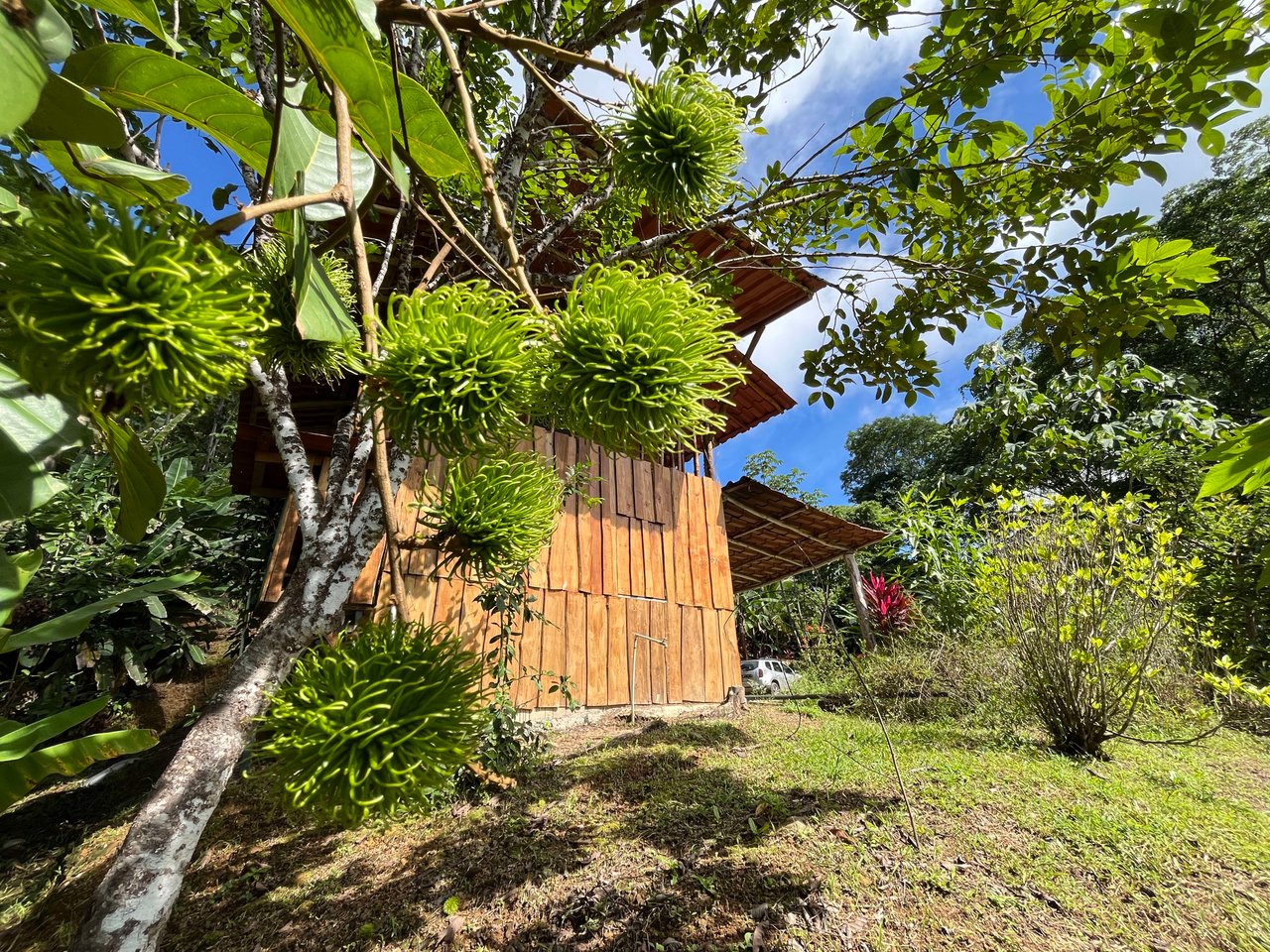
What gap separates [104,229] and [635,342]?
23.1 inches

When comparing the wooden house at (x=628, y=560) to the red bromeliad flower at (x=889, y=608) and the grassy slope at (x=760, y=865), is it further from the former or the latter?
the grassy slope at (x=760, y=865)

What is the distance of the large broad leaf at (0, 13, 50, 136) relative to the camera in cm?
56

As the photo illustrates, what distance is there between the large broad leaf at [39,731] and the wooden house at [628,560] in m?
2.58

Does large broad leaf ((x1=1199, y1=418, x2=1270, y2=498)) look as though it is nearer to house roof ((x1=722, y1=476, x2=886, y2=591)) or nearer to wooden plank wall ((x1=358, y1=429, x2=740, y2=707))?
wooden plank wall ((x1=358, y1=429, x2=740, y2=707))

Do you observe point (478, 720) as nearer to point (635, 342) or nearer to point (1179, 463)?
point (635, 342)

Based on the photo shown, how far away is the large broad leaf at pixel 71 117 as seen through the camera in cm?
73

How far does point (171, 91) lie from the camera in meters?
0.94

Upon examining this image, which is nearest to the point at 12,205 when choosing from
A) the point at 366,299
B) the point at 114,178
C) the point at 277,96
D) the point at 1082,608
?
the point at 114,178

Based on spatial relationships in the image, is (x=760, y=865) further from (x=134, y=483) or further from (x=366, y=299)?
(x=366, y=299)

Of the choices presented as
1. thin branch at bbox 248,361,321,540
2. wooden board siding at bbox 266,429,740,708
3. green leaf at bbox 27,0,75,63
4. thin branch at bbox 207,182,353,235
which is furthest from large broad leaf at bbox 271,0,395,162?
wooden board siding at bbox 266,429,740,708

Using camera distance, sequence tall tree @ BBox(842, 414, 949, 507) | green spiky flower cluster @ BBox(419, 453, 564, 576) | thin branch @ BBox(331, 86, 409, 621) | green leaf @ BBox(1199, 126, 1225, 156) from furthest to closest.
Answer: tall tree @ BBox(842, 414, 949, 507) < green leaf @ BBox(1199, 126, 1225, 156) < green spiky flower cluster @ BBox(419, 453, 564, 576) < thin branch @ BBox(331, 86, 409, 621)

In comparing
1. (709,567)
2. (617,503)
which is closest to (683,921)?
(617,503)

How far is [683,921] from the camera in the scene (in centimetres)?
235

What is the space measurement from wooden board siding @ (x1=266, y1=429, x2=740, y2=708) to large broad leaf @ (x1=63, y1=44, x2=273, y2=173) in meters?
3.41
